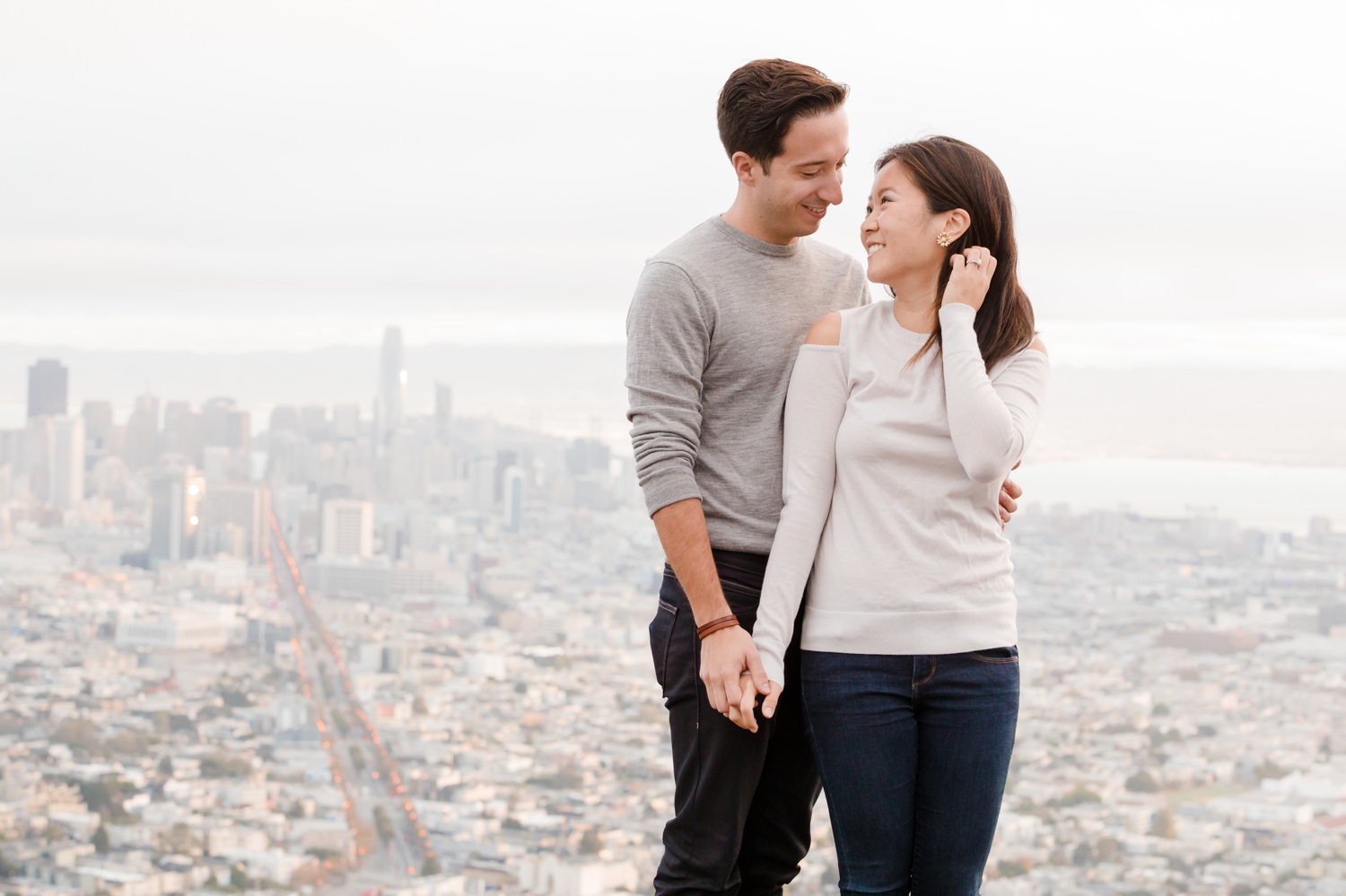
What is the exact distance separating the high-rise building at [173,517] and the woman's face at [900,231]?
1280 cm

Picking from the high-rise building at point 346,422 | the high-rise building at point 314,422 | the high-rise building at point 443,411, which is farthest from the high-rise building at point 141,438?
the high-rise building at point 443,411

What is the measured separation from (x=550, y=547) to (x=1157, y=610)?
5755 mm

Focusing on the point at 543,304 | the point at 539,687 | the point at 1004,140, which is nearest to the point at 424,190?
the point at 543,304

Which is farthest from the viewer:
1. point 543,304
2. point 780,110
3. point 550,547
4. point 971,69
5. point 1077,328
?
point 543,304

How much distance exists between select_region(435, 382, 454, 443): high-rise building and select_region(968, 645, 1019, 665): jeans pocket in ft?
41.2

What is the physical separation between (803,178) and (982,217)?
0.82ft

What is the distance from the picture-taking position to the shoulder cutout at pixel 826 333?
1562 millimetres

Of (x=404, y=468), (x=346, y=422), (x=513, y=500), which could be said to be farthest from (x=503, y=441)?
(x=346, y=422)

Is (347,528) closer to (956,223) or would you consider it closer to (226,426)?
(226,426)

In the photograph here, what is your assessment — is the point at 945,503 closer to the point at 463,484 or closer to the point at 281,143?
the point at 463,484

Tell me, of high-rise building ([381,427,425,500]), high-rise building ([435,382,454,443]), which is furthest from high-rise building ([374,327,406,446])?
high-rise building ([435,382,454,443])

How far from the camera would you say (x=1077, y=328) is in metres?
9.18

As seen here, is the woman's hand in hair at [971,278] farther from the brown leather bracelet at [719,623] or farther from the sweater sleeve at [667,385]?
the brown leather bracelet at [719,623]

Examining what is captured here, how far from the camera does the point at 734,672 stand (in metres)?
1.52
